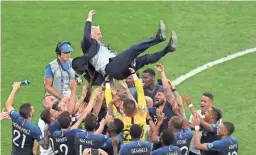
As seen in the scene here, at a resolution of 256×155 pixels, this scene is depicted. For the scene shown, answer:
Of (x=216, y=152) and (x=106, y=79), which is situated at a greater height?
(x=106, y=79)

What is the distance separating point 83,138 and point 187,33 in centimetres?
843

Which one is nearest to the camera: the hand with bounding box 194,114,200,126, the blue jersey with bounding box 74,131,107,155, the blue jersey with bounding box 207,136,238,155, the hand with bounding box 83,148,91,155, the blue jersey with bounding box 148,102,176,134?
the hand with bounding box 83,148,91,155

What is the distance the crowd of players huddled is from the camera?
39.3 feet

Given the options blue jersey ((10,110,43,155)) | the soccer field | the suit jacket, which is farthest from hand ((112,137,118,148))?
the soccer field

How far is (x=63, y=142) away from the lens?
12219 mm

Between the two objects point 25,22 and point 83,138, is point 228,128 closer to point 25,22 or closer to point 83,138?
point 83,138

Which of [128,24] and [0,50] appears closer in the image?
[0,50]

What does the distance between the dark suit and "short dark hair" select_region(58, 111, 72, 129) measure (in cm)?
148

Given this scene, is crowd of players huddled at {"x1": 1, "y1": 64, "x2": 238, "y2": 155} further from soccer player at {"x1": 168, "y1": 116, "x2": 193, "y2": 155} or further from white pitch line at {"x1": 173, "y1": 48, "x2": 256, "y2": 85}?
white pitch line at {"x1": 173, "y1": 48, "x2": 256, "y2": 85}

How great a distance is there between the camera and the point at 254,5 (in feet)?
70.0

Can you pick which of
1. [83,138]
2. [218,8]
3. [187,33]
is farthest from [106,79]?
[218,8]

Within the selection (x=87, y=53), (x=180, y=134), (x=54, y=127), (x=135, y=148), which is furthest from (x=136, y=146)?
(x=87, y=53)

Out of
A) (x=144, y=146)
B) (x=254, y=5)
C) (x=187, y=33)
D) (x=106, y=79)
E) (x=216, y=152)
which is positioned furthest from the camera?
(x=254, y=5)

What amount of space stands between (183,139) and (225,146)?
2.07 ft
